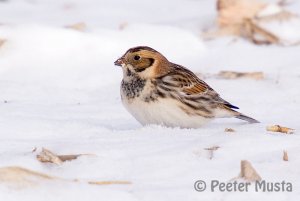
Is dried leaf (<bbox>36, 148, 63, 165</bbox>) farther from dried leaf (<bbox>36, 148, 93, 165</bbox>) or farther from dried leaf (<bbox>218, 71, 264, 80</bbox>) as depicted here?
dried leaf (<bbox>218, 71, 264, 80</bbox>)

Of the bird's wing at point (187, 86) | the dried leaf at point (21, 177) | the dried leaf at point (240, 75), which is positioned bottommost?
the dried leaf at point (21, 177)

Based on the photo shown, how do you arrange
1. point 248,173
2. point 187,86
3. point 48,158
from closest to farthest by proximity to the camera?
point 248,173, point 48,158, point 187,86

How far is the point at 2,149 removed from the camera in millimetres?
5258

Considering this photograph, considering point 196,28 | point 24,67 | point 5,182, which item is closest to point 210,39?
point 196,28

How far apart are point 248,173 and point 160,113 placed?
167 cm

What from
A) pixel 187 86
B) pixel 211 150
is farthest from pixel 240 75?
pixel 211 150

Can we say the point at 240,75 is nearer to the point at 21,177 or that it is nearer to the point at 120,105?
the point at 120,105

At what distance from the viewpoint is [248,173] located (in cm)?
462

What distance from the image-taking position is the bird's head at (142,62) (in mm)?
6547

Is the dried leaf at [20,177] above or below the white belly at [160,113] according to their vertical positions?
below

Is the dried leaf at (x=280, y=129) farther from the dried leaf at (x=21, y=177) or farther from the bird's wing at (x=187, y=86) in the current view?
the dried leaf at (x=21, y=177)

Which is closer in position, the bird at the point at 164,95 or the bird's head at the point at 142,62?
the bird at the point at 164,95

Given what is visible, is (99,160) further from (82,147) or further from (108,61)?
(108,61)

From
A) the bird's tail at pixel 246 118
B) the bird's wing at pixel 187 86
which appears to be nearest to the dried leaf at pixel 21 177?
the bird's wing at pixel 187 86
